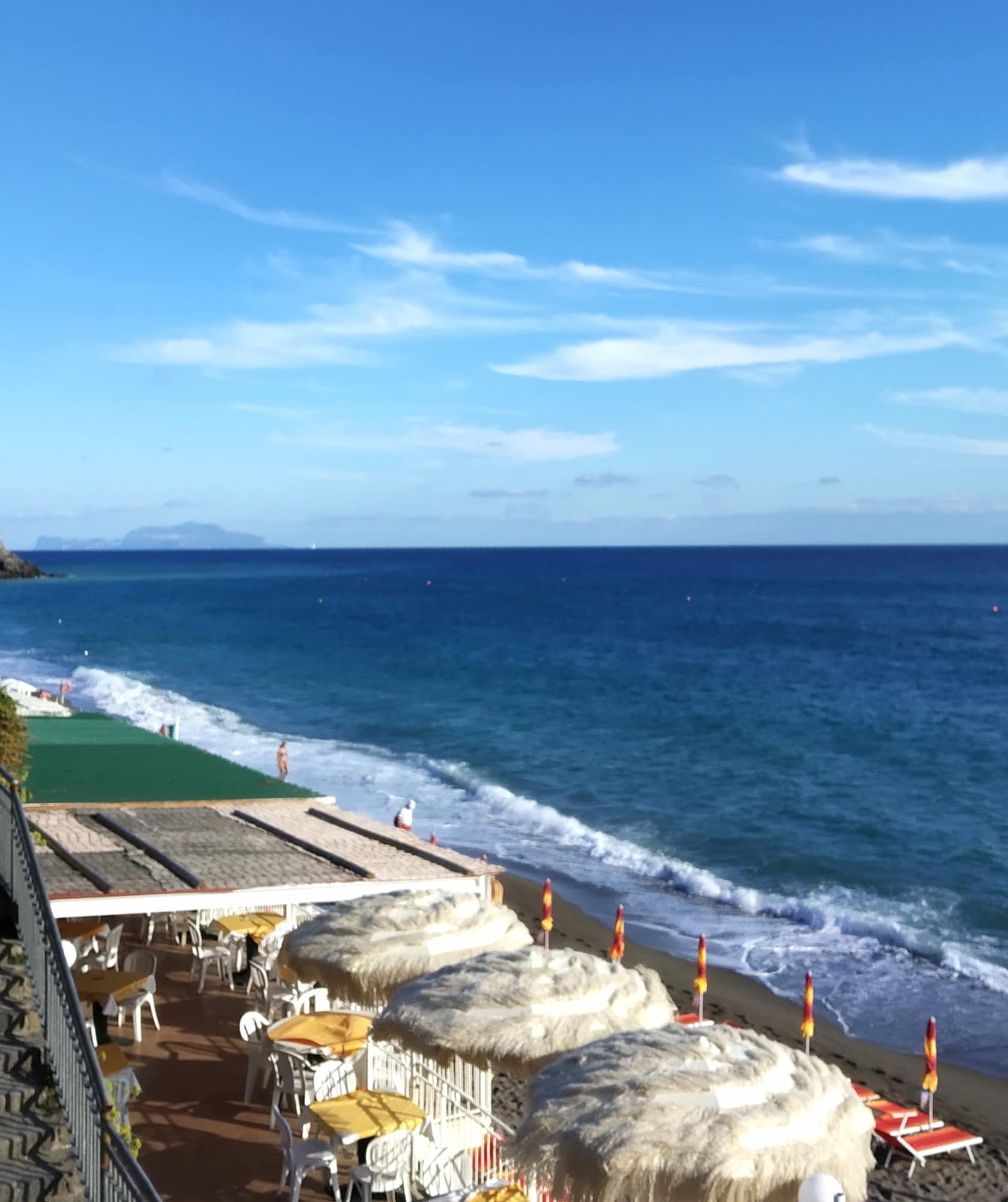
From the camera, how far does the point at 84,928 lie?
13.2m

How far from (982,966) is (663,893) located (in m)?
5.83

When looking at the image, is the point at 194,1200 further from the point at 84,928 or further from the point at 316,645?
the point at 316,645

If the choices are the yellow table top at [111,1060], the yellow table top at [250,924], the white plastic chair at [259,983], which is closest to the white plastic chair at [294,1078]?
the yellow table top at [111,1060]

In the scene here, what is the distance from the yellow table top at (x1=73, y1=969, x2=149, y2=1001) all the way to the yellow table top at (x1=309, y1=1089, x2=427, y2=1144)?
2998mm

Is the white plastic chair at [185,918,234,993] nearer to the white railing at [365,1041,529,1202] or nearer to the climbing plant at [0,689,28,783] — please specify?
the climbing plant at [0,689,28,783]

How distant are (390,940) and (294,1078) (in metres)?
1.67

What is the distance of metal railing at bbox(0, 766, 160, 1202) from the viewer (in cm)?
521

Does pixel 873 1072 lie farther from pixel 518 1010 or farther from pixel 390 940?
pixel 518 1010

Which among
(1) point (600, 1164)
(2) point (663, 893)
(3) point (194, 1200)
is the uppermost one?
(1) point (600, 1164)

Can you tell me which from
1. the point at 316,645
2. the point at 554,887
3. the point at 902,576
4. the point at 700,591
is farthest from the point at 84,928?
the point at 902,576

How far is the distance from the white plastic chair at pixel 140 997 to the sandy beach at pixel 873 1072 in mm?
3386

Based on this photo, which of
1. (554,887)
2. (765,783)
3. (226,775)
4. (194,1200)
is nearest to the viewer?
(194,1200)

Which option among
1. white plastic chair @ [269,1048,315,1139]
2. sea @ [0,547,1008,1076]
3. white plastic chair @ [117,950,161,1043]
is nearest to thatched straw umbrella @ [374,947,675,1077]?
white plastic chair @ [269,1048,315,1139]

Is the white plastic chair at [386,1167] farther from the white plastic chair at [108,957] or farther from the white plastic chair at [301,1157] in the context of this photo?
the white plastic chair at [108,957]
